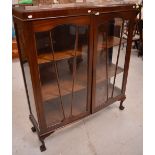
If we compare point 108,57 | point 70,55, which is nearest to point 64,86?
point 70,55

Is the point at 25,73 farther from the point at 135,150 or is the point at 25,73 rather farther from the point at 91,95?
the point at 135,150

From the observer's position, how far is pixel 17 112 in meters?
2.07

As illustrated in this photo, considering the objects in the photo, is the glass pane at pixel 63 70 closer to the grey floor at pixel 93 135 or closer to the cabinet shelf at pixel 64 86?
the cabinet shelf at pixel 64 86

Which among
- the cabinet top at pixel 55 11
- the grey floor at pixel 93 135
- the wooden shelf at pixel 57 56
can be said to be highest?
the cabinet top at pixel 55 11

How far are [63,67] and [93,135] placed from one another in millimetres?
736

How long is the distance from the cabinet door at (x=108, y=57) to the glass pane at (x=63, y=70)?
0.38 feet

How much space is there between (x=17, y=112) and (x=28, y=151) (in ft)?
1.97

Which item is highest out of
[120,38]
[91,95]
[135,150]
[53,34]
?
[53,34]

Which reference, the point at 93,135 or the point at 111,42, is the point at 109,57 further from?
the point at 93,135

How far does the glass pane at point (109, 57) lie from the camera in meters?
1.57

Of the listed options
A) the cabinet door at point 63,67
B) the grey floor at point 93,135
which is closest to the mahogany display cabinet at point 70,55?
the cabinet door at point 63,67

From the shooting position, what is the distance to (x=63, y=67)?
5.02 feet
